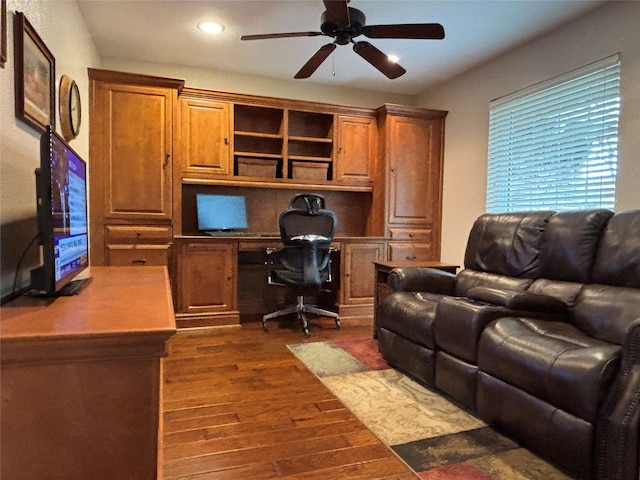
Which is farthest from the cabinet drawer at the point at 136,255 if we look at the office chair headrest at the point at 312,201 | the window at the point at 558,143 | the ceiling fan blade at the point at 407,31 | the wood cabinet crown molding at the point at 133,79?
the window at the point at 558,143

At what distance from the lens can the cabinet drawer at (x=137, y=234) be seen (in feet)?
11.3

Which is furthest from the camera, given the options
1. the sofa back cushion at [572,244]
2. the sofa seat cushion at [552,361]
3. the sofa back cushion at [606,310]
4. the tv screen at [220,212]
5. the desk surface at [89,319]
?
the tv screen at [220,212]

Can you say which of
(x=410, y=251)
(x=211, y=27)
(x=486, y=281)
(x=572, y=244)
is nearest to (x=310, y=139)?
(x=211, y=27)

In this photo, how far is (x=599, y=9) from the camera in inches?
110

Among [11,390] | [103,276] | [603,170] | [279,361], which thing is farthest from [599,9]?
[11,390]

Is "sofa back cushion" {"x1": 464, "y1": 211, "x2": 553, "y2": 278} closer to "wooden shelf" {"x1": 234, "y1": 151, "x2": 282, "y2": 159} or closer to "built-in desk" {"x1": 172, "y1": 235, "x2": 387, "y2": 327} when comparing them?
"built-in desk" {"x1": 172, "y1": 235, "x2": 387, "y2": 327}

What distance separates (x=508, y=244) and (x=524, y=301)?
25.7 inches

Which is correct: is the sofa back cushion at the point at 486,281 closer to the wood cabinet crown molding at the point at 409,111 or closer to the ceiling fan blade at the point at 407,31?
the ceiling fan blade at the point at 407,31

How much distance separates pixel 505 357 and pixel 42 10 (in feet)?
9.15

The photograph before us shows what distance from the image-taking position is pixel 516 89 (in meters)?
3.49

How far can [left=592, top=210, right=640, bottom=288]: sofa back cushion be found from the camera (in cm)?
195

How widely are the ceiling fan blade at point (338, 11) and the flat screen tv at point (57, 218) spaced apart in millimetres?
1561

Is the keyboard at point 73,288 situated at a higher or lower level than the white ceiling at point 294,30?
lower

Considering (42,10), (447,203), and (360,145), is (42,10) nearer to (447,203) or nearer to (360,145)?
(360,145)
